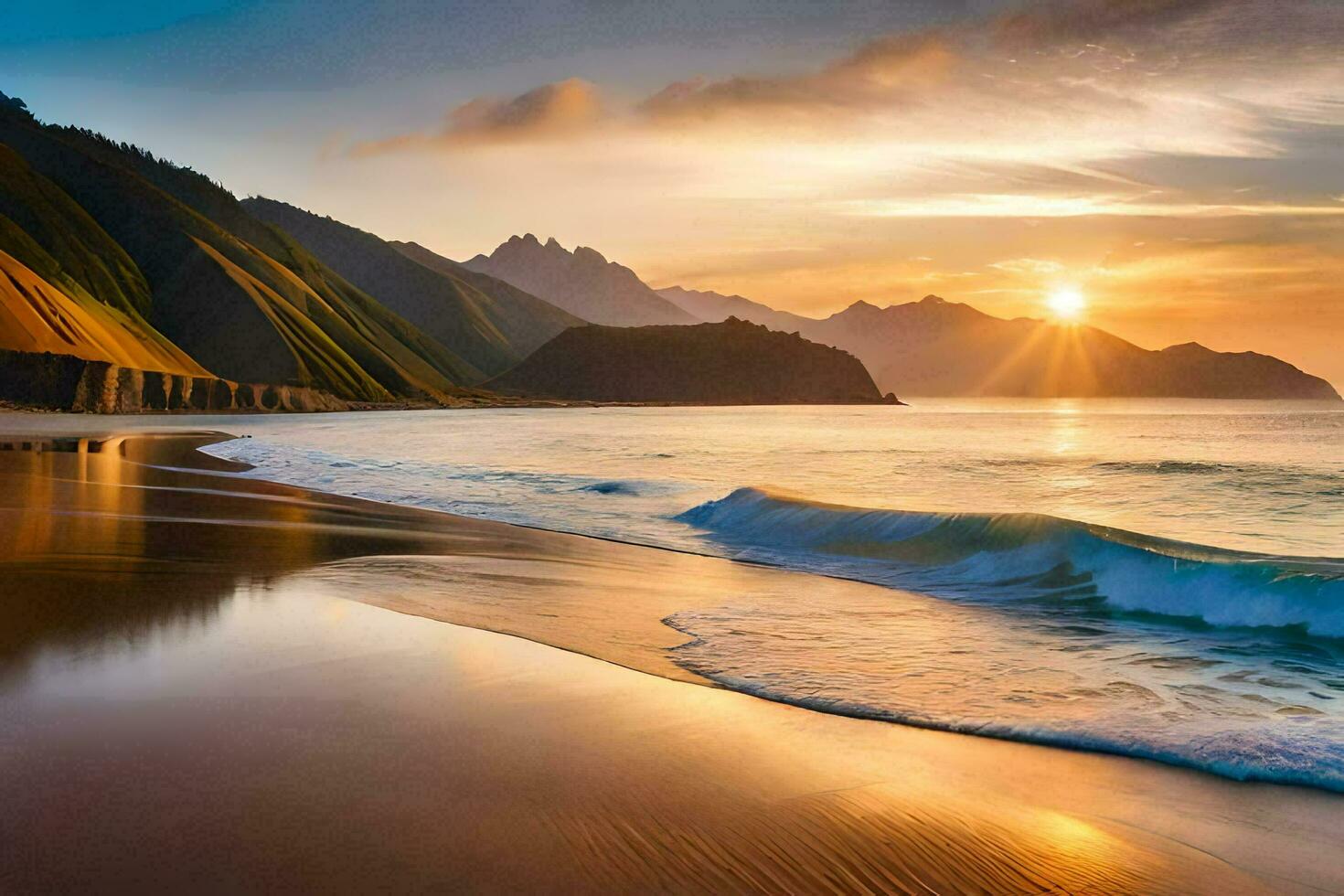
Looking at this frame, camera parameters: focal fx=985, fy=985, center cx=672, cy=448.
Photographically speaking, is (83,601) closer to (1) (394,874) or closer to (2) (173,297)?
(1) (394,874)

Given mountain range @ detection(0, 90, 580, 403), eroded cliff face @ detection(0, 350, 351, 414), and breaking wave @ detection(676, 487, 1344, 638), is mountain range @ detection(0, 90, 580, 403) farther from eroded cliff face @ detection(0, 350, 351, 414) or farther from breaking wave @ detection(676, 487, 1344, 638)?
breaking wave @ detection(676, 487, 1344, 638)

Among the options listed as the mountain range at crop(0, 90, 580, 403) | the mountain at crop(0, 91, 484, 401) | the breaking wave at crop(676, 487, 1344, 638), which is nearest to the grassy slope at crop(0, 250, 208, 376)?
the mountain range at crop(0, 90, 580, 403)

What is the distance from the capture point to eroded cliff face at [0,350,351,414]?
95.0 metres

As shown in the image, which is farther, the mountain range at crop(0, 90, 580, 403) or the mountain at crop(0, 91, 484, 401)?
the mountain at crop(0, 91, 484, 401)

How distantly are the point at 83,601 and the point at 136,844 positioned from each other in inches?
253

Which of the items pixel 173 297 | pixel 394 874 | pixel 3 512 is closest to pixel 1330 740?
pixel 394 874

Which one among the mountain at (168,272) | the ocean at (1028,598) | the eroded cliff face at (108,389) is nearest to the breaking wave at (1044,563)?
the ocean at (1028,598)

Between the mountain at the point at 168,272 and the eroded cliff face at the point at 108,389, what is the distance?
9.48 meters

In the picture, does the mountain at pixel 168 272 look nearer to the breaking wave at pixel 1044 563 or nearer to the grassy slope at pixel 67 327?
the grassy slope at pixel 67 327

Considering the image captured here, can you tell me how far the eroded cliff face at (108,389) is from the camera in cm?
9500

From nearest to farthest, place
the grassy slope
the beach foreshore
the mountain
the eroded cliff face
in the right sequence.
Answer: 1. the beach foreshore
2. the eroded cliff face
3. the grassy slope
4. the mountain

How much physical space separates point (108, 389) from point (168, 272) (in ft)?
211

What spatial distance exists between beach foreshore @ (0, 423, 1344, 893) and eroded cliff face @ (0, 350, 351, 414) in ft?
335

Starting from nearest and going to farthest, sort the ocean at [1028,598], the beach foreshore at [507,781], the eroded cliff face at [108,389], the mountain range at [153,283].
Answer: the beach foreshore at [507,781] → the ocean at [1028,598] → the eroded cliff face at [108,389] → the mountain range at [153,283]
